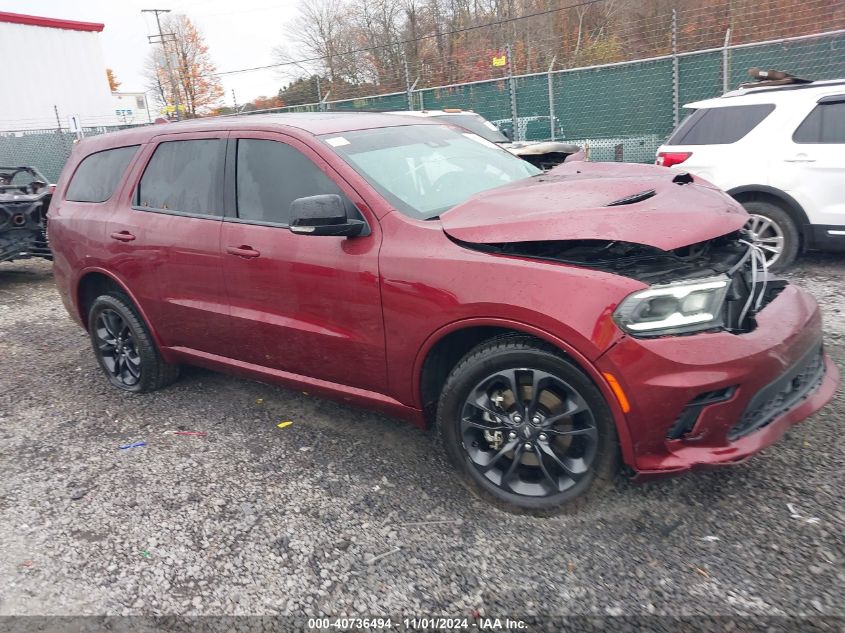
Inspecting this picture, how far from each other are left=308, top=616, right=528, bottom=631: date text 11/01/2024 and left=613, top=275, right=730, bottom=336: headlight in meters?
1.15

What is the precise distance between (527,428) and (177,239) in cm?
237

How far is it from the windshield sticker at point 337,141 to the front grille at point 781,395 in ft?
7.45

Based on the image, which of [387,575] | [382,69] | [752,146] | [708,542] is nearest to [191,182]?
[387,575]

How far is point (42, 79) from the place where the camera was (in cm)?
4097

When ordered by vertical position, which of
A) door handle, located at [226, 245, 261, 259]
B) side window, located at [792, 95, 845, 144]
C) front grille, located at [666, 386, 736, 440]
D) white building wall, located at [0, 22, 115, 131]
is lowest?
front grille, located at [666, 386, 736, 440]

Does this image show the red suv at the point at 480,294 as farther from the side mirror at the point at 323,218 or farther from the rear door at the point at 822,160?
the rear door at the point at 822,160

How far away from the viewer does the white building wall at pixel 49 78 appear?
128ft

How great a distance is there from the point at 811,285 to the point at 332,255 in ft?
15.3

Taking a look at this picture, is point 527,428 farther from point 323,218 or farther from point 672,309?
point 323,218

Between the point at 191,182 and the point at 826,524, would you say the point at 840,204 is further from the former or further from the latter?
the point at 191,182

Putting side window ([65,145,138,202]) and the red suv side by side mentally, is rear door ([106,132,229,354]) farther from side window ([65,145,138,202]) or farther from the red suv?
side window ([65,145,138,202])

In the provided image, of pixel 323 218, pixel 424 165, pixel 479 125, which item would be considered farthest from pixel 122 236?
pixel 479 125

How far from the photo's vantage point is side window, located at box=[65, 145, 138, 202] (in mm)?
4359

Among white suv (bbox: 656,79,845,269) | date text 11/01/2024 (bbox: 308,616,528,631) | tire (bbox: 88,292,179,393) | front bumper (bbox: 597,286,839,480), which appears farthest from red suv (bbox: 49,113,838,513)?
white suv (bbox: 656,79,845,269)
